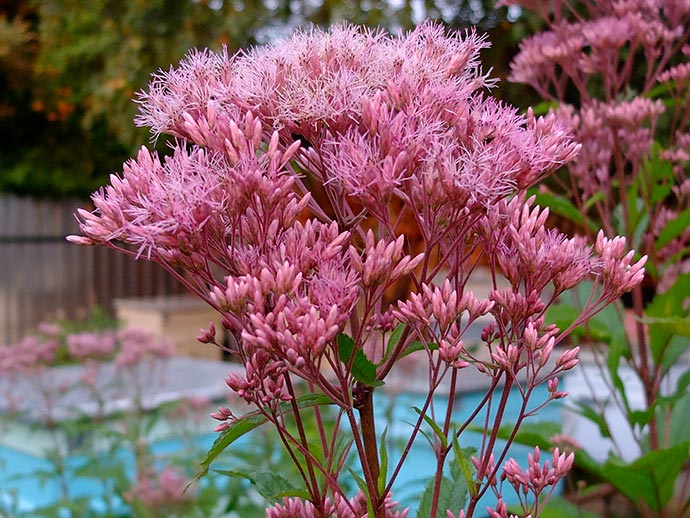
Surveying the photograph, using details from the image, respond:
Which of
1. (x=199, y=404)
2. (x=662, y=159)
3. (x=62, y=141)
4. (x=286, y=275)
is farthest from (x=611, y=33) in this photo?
(x=62, y=141)

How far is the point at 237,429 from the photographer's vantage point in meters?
0.61

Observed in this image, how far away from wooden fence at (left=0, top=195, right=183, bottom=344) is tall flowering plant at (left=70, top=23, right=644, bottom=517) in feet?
24.2

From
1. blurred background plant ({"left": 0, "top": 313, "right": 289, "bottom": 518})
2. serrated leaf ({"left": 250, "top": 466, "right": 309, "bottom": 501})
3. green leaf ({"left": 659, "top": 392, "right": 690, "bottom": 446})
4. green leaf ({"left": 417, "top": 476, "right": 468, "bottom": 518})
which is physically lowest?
blurred background plant ({"left": 0, "top": 313, "right": 289, "bottom": 518})

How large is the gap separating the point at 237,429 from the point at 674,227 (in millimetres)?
965

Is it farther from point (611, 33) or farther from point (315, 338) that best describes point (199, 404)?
point (315, 338)

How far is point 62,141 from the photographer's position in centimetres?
763

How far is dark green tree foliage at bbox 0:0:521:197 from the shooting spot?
4969 millimetres

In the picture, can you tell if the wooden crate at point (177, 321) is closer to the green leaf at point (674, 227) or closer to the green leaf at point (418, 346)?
the green leaf at point (674, 227)

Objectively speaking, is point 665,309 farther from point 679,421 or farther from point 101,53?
point 101,53

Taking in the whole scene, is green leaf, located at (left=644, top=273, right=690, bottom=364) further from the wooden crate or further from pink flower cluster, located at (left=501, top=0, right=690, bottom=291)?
the wooden crate

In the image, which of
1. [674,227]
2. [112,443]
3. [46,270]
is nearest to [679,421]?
[674,227]

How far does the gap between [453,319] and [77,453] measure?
1745 millimetres

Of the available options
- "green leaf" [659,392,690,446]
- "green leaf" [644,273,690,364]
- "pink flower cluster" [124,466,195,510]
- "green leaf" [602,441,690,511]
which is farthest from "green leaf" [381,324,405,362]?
"pink flower cluster" [124,466,195,510]

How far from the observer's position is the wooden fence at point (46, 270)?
7895 millimetres
